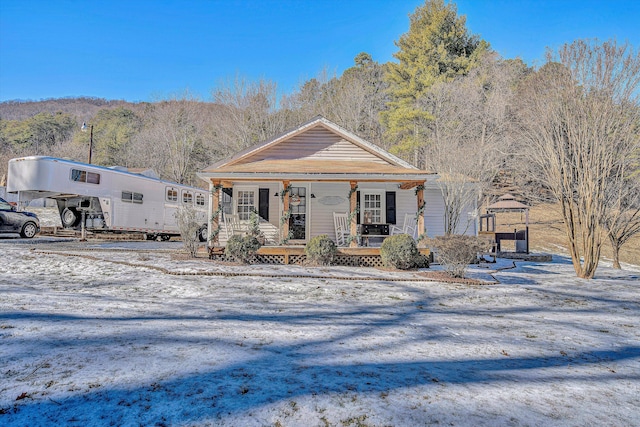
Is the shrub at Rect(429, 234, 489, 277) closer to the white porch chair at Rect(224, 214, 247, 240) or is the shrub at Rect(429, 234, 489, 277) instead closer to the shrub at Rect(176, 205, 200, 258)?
the white porch chair at Rect(224, 214, 247, 240)

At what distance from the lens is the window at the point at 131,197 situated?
644 inches

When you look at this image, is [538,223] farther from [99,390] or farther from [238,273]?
[99,390]

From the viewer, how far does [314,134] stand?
46.1 feet

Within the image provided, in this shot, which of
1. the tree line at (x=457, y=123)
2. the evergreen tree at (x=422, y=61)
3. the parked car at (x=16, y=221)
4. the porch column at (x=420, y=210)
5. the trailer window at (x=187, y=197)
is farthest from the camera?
the evergreen tree at (x=422, y=61)

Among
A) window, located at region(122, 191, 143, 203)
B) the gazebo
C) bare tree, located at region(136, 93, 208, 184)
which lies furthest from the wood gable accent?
bare tree, located at region(136, 93, 208, 184)

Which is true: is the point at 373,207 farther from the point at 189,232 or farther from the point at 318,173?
the point at 189,232

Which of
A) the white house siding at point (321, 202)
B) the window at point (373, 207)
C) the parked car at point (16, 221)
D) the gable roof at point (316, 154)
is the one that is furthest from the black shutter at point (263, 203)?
the parked car at point (16, 221)

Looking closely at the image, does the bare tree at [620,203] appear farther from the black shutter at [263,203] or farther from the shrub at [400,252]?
the black shutter at [263,203]

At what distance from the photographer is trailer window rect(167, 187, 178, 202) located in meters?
18.8

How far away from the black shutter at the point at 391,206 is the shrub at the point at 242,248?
6032 mm

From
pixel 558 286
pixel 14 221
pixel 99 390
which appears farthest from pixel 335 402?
pixel 14 221

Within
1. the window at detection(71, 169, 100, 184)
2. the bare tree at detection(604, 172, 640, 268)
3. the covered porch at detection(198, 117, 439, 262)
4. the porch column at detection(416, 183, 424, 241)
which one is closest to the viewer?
the bare tree at detection(604, 172, 640, 268)

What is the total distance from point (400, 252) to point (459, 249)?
1.72m

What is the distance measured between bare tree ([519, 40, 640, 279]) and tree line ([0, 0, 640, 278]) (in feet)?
0.09
